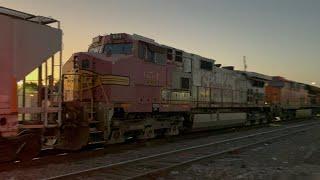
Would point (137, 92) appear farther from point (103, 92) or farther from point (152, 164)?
point (152, 164)

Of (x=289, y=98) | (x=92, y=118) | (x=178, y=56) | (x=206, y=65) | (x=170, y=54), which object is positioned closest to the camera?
(x=92, y=118)

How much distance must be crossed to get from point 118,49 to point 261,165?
7.14m

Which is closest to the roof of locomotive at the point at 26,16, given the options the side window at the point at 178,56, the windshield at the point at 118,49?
the windshield at the point at 118,49

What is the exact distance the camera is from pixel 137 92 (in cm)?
1692

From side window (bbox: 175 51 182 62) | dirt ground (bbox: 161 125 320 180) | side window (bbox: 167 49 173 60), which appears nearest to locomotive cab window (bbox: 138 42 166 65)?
side window (bbox: 167 49 173 60)

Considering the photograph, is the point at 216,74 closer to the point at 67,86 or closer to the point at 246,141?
the point at 246,141

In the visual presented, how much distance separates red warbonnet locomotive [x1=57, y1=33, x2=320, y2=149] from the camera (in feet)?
49.2

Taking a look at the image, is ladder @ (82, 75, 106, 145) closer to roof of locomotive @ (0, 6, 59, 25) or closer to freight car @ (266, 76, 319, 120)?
roof of locomotive @ (0, 6, 59, 25)

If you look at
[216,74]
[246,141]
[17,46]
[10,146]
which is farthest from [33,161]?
[216,74]

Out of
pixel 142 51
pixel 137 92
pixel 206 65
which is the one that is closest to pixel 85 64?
pixel 137 92

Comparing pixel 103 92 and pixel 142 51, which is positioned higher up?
pixel 142 51

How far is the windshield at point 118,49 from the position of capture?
16.9 metres

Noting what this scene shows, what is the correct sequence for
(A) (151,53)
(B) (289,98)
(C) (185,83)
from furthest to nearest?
(B) (289,98) < (C) (185,83) < (A) (151,53)

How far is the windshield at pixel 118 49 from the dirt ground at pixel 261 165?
533 centimetres
